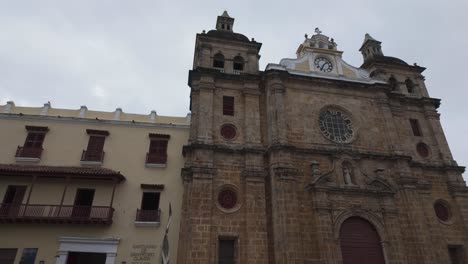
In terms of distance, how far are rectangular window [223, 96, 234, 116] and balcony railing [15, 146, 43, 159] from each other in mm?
10500

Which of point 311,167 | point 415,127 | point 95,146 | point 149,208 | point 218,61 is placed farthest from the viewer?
point 415,127

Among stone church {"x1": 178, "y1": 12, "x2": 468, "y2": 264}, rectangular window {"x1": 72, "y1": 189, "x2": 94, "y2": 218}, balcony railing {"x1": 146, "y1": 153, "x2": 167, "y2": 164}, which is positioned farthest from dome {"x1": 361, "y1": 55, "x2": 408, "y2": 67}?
rectangular window {"x1": 72, "y1": 189, "x2": 94, "y2": 218}

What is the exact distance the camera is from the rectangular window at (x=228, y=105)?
19.2 metres

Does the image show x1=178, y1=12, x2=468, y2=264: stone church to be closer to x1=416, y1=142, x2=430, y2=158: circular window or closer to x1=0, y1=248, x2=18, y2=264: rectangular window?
x1=416, y1=142, x2=430, y2=158: circular window

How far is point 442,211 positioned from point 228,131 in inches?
532

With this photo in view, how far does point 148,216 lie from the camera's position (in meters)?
16.2

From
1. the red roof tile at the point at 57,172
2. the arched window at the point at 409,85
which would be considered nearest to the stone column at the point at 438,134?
the arched window at the point at 409,85

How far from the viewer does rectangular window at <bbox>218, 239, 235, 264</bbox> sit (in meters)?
15.2

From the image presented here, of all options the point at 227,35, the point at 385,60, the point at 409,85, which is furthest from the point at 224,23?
the point at 409,85

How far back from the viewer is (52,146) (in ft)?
58.7

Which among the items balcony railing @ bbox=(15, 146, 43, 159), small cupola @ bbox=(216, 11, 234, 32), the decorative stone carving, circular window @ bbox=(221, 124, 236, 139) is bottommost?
the decorative stone carving

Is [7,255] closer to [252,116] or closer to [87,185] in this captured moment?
[87,185]

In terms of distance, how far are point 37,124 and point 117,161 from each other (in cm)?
529

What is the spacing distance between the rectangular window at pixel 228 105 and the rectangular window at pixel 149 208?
6.17m
